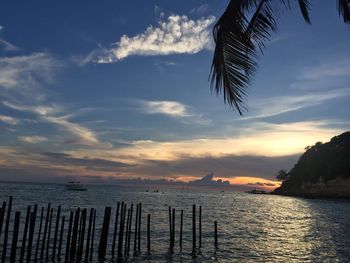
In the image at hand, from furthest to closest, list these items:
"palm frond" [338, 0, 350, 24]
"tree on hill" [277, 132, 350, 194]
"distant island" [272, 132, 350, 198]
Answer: "tree on hill" [277, 132, 350, 194] → "distant island" [272, 132, 350, 198] → "palm frond" [338, 0, 350, 24]

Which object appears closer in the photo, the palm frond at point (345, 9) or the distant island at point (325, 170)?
the palm frond at point (345, 9)

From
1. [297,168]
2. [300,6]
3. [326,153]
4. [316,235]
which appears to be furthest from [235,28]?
[297,168]

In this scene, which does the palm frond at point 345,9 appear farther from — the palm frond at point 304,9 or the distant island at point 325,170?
the distant island at point 325,170

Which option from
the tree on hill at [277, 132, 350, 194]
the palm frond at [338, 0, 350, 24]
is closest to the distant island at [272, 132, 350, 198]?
the tree on hill at [277, 132, 350, 194]

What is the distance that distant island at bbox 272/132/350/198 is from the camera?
5399 inches

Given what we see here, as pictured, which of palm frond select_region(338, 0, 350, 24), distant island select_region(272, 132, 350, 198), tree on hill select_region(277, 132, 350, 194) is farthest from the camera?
tree on hill select_region(277, 132, 350, 194)

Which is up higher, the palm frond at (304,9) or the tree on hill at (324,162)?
the tree on hill at (324,162)

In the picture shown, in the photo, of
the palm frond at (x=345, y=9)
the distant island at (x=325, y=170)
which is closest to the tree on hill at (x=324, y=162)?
the distant island at (x=325, y=170)

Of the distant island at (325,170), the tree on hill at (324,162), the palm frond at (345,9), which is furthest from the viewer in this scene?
the tree on hill at (324,162)

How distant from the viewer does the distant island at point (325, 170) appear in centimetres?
13712

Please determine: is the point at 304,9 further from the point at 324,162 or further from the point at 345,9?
the point at 324,162

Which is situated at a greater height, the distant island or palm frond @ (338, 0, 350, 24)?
the distant island

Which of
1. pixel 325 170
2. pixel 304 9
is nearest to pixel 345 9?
pixel 304 9

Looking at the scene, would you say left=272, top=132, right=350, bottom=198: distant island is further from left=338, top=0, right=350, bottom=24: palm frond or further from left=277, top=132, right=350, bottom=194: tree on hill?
left=338, top=0, right=350, bottom=24: palm frond
